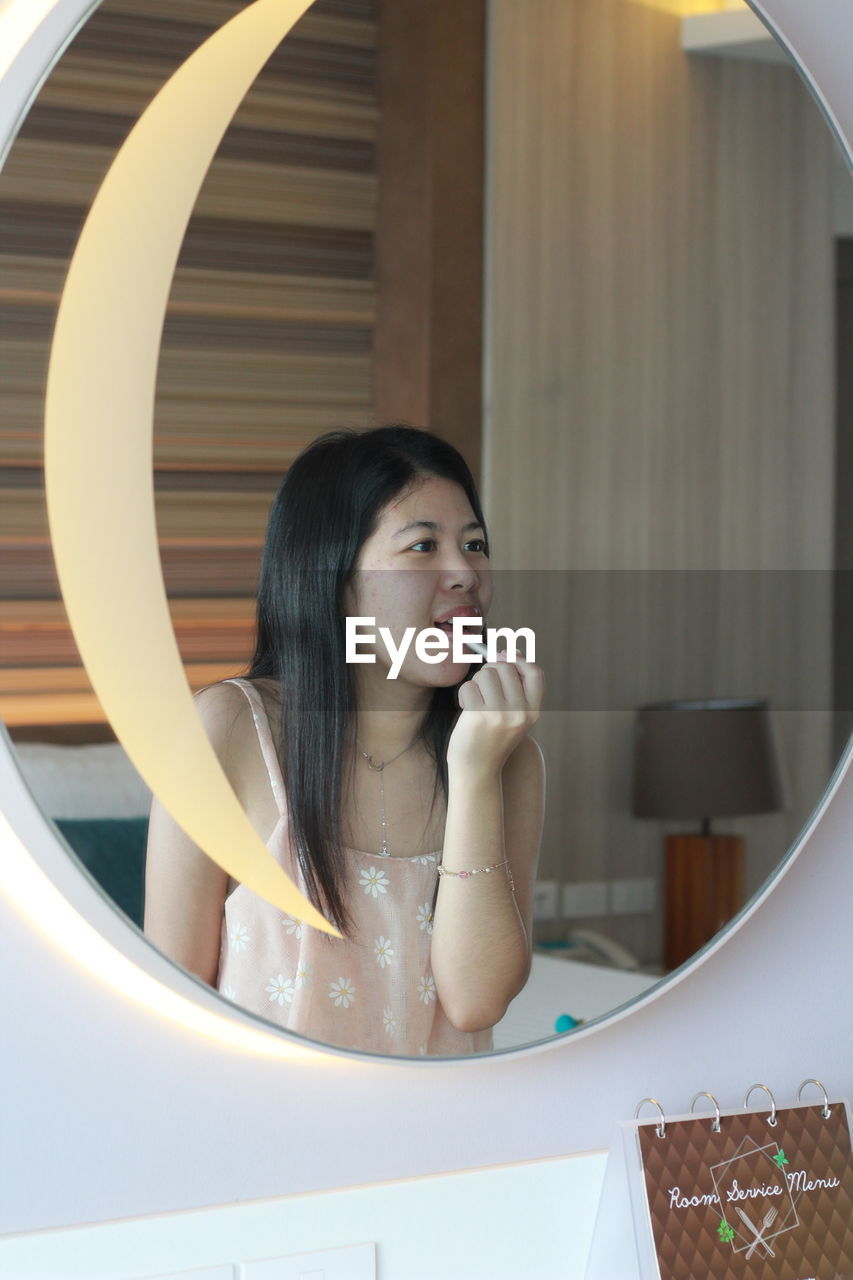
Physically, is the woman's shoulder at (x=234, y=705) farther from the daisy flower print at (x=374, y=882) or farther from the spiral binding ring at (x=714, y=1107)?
the spiral binding ring at (x=714, y=1107)

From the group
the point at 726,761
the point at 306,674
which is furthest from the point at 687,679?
the point at 306,674

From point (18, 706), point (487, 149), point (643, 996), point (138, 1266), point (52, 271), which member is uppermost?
point (487, 149)

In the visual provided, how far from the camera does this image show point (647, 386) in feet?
3.07

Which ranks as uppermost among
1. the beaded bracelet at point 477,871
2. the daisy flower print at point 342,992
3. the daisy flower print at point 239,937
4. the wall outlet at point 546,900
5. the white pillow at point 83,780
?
the white pillow at point 83,780

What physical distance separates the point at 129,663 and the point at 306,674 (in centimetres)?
11

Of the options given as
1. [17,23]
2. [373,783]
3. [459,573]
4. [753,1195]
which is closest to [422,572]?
[459,573]

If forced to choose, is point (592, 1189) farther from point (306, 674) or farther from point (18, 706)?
point (18, 706)

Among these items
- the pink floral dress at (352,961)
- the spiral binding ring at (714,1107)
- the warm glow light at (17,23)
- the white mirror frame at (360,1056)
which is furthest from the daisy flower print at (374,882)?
the warm glow light at (17,23)

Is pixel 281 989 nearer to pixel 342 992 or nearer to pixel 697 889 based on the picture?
pixel 342 992

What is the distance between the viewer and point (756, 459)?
0.97 meters

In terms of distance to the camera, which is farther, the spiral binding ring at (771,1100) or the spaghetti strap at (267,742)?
the spiral binding ring at (771,1100)

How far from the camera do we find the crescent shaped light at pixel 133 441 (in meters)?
0.74

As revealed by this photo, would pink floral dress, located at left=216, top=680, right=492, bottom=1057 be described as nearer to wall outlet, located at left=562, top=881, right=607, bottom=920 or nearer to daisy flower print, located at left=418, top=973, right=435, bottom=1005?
daisy flower print, located at left=418, top=973, right=435, bottom=1005

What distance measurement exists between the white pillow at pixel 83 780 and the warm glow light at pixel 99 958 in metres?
0.04
